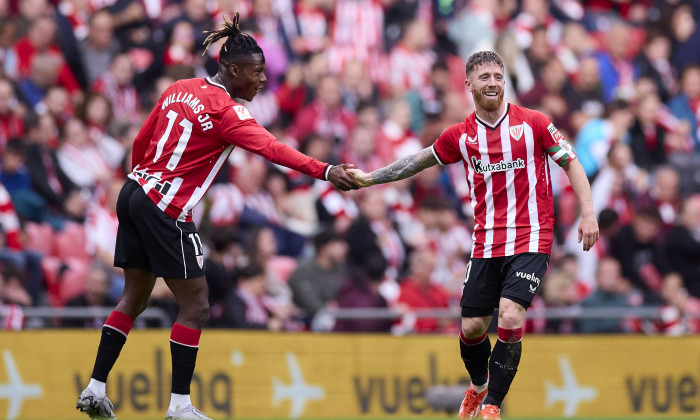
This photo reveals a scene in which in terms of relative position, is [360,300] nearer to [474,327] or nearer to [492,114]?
[474,327]

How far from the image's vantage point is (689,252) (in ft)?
44.7

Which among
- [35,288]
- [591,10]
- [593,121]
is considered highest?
[591,10]

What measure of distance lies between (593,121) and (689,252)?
2.50 meters

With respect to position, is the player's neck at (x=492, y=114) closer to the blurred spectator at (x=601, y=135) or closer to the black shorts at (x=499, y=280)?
the black shorts at (x=499, y=280)

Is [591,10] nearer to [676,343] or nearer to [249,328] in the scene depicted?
Result: [676,343]

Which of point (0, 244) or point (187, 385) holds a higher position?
point (0, 244)

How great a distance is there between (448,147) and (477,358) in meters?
1.67

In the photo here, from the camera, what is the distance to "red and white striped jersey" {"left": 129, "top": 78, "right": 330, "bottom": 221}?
7.90 m

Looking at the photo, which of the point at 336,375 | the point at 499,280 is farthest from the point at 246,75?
the point at 336,375

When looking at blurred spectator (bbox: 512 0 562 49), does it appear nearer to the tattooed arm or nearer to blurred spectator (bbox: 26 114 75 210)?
blurred spectator (bbox: 26 114 75 210)

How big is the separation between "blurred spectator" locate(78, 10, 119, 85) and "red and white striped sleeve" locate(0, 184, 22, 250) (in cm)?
263

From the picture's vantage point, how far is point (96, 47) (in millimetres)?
14359

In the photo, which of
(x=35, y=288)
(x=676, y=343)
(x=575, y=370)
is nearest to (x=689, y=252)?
(x=676, y=343)

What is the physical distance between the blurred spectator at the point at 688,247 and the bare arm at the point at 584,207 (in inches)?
228
